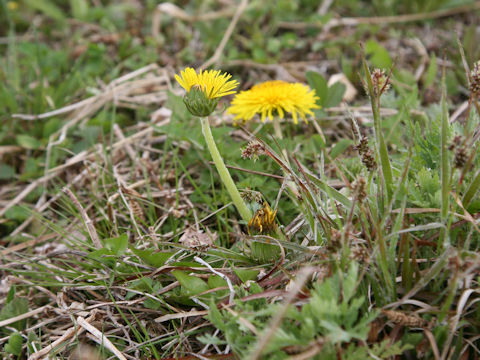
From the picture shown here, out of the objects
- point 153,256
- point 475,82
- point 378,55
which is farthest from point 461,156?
point 378,55

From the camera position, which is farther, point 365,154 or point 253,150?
point 253,150

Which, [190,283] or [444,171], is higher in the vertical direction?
[444,171]

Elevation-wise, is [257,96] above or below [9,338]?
above

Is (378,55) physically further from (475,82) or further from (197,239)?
(197,239)

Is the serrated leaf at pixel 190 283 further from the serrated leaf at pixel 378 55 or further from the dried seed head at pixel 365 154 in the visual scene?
the serrated leaf at pixel 378 55

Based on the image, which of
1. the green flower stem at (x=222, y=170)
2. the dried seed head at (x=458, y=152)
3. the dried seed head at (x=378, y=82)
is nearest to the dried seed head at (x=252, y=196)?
the green flower stem at (x=222, y=170)

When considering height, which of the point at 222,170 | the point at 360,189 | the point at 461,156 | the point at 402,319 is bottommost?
the point at 402,319

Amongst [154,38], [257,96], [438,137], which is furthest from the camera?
[154,38]

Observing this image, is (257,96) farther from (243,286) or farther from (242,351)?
(242,351)

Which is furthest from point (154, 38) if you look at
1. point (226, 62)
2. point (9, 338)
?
point (9, 338)
